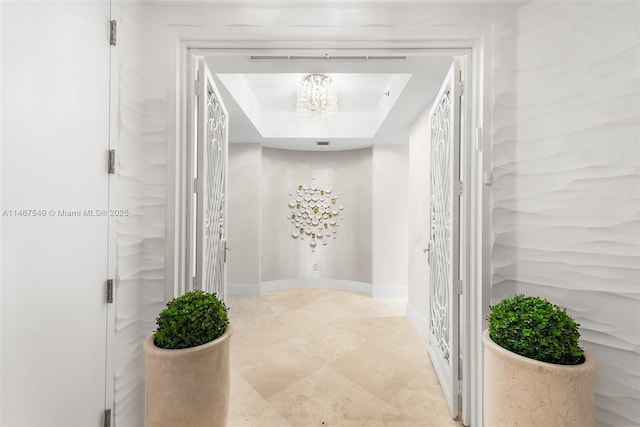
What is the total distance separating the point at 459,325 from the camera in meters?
1.70

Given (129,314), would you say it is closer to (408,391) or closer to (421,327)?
(408,391)

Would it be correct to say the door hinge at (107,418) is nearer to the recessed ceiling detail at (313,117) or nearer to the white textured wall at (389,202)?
the recessed ceiling detail at (313,117)

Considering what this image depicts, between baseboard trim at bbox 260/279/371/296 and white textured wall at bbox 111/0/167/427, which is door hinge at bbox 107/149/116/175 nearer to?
white textured wall at bbox 111/0/167/427

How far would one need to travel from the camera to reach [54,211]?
996 millimetres

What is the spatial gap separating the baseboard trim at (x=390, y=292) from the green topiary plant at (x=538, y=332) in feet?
9.26

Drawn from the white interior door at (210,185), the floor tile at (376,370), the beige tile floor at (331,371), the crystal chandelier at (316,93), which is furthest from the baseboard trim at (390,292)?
the crystal chandelier at (316,93)

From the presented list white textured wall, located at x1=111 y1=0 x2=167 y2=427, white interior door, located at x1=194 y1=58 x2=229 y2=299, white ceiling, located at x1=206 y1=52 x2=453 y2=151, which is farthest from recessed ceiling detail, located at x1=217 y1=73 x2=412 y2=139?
white textured wall, located at x1=111 y1=0 x2=167 y2=427

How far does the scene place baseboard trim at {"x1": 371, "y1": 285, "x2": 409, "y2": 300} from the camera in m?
3.95

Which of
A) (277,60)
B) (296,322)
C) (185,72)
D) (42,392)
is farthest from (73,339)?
(296,322)

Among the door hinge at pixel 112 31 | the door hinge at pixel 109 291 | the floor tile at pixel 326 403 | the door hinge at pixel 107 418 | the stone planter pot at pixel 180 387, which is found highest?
the door hinge at pixel 112 31

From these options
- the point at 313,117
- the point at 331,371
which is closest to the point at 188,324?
the point at 331,371

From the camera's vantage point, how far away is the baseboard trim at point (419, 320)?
2.72 meters

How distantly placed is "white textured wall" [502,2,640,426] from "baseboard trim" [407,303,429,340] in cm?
151

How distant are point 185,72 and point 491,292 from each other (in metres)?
2.05
